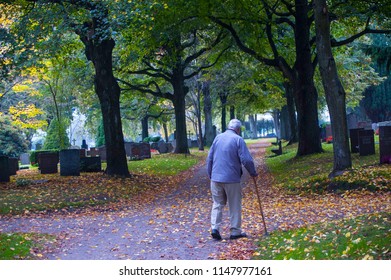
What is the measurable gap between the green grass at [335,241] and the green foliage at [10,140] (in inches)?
1353

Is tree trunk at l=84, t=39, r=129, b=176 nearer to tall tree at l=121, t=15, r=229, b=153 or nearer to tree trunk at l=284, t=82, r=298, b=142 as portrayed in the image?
tall tree at l=121, t=15, r=229, b=153

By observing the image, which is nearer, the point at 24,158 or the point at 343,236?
the point at 343,236

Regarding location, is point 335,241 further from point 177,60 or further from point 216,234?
point 177,60

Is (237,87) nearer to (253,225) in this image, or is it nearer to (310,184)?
(310,184)

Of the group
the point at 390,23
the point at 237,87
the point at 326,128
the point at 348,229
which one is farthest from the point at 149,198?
the point at 237,87

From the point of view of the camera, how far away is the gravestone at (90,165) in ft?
78.2

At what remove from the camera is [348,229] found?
27.3 ft

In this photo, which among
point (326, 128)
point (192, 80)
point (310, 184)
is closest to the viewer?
point (310, 184)

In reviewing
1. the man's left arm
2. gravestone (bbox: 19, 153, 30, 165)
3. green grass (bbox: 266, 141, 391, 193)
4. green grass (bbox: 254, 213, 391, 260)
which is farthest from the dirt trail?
gravestone (bbox: 19, 153, 30, 165)

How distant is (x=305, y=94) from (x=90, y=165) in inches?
378

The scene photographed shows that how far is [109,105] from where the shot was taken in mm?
20781

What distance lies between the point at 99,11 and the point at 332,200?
937 centimetres

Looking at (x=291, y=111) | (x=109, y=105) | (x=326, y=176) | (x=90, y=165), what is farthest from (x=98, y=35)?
(x=291, y=111)

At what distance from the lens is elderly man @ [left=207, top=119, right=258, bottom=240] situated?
9172 millimetres
